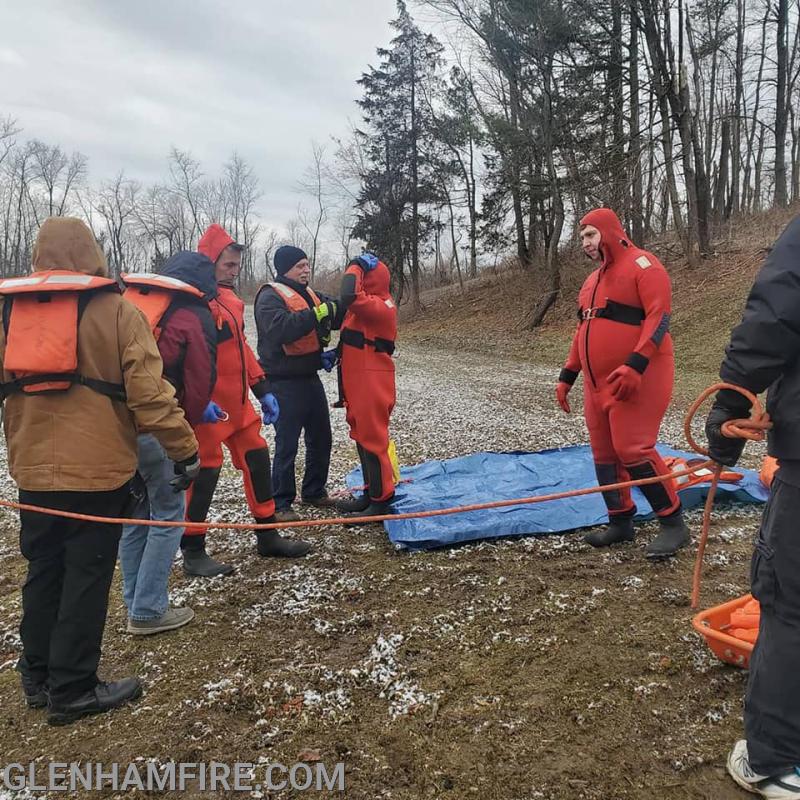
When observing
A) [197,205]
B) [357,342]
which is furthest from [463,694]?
[197,205]

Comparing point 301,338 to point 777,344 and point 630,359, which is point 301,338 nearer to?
point 630,359

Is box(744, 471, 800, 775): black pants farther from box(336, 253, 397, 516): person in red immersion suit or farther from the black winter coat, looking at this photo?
box(336, 253, 397, 516): person in red immersion suit

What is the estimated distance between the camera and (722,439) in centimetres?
211

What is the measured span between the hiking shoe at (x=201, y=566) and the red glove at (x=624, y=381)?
8.74ft

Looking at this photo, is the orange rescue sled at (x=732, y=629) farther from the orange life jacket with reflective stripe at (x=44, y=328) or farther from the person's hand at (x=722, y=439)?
the orange life jacket with reflective stripe at (x=44, y=328)

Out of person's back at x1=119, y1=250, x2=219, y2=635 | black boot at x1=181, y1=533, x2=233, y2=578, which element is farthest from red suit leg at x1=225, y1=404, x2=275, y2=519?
person's back at x1=119, y1=250, x2=219, y2=635

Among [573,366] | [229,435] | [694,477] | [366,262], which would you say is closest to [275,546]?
[229,435]

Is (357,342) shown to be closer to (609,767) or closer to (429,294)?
(609,767)

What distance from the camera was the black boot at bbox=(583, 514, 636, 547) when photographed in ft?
12.8

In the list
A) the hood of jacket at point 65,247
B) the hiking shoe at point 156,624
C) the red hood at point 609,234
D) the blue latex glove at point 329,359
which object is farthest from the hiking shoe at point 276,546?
the red hood at point 609,234

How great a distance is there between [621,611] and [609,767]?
1.12 m

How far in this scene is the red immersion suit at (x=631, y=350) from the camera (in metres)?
3.51

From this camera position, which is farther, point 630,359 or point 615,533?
point 615,533

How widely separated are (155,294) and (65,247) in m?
0.56
